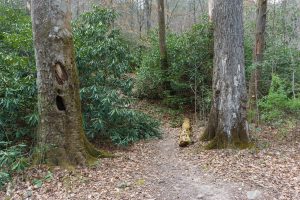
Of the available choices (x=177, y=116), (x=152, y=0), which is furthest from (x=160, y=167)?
(x=152, y=0)

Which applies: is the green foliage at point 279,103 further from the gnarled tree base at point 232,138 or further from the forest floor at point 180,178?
the gnarled tree base at point 232,138

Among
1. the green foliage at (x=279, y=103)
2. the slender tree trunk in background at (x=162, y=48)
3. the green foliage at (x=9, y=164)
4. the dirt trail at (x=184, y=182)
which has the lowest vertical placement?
the dirt trail at (x=184, y=182)

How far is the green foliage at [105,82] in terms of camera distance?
807 centimetres

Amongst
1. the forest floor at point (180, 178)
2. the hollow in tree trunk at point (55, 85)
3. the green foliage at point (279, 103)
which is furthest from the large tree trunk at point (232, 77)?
the hollow in tree trunk at point (55, 85)

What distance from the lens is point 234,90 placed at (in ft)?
23.2

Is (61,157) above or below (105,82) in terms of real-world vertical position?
below

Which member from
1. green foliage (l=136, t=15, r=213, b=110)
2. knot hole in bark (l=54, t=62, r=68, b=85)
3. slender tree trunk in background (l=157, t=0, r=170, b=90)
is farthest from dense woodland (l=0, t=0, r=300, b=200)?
slender tree trunk in background (l=157, t=0, r=170, b=90)

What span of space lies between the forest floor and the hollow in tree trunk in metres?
0.39

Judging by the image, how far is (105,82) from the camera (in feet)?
28.8

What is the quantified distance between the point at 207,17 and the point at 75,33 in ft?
20.0

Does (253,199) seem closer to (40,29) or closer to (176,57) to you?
(40,29)

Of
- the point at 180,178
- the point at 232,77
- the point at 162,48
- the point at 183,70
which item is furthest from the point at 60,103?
the point at 162,48

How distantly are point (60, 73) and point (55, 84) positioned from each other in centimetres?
24

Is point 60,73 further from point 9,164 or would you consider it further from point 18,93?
point 9,164
